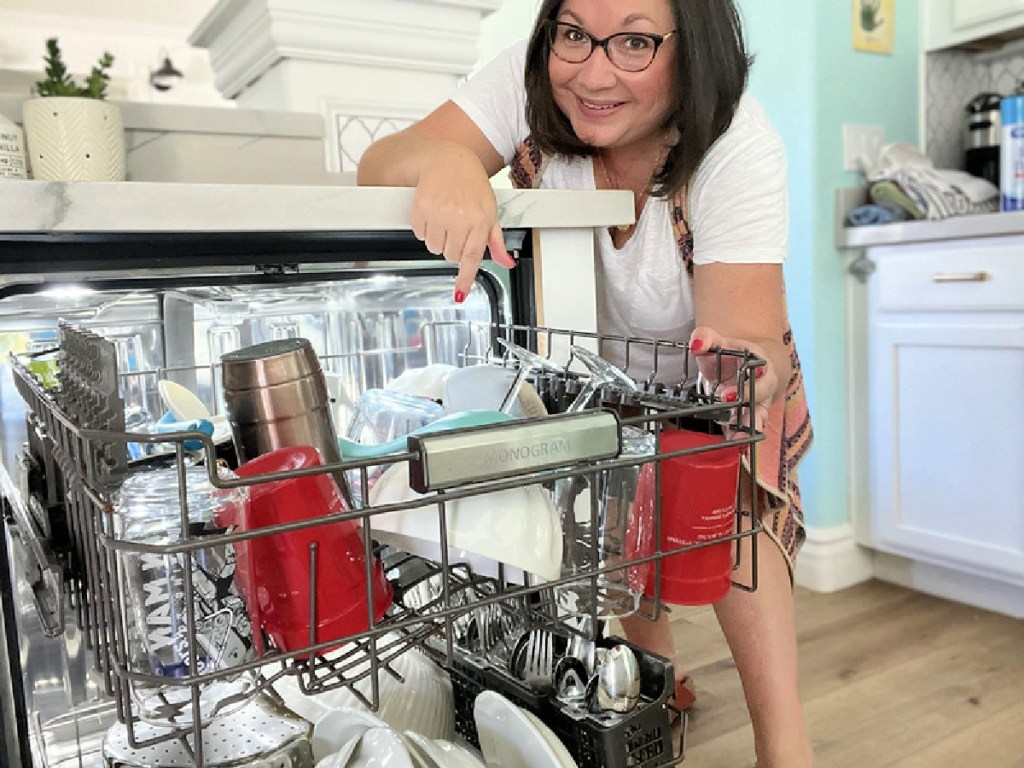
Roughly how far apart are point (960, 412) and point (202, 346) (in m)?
1.65

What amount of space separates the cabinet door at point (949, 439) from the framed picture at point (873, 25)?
67cm

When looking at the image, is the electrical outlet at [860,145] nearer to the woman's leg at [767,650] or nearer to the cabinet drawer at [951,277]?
the cabinet drawer at [951,277]

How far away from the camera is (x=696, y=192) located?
944 millimetres

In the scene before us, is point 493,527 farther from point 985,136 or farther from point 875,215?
point 985,136

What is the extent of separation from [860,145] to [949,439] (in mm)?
751

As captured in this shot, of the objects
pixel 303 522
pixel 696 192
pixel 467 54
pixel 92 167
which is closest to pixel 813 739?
pixel 696 192

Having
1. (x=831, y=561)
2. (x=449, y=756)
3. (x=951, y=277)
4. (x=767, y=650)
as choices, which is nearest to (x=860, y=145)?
(x=951, y=277)

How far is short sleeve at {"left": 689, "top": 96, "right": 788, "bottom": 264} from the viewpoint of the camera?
2.97 feet

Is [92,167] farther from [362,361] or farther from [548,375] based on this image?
[548,375]

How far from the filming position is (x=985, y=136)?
2199 millimetres

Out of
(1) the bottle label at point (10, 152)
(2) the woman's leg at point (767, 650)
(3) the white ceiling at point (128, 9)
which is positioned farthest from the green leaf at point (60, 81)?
(3) the white ceiling at point (128, 9)

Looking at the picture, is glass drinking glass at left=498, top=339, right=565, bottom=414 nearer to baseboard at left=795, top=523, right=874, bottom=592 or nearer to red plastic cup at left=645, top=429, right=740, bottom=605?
red plastic cup at left=645, top=429, right=740, bottom=605

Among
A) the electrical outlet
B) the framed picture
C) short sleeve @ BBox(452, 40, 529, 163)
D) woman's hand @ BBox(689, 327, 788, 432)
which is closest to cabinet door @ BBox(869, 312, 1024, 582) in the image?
the electrical outlet

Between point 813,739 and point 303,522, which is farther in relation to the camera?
point 813,739
